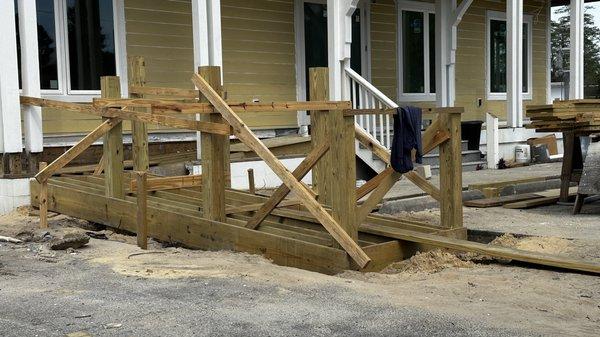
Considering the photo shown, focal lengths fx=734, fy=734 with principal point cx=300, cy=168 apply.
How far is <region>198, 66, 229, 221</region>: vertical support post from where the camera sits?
757 cm

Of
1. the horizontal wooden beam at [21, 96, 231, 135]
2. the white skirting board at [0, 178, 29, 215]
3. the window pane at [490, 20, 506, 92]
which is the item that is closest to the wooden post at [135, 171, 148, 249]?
the horizontal wooden beam at [21, 96, 231, 135]

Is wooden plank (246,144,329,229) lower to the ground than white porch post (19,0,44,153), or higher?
lower

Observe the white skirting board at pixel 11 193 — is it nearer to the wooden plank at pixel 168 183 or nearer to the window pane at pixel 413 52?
the wooden plank at pixel 168 183

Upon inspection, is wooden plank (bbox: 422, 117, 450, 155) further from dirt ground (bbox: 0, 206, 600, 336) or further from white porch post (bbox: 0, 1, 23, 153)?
white porch post (bbox: 0, 1, 23, 153)

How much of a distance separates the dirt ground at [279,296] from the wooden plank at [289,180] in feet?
0.77

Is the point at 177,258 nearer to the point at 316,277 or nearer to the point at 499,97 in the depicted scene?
the point at 316,277

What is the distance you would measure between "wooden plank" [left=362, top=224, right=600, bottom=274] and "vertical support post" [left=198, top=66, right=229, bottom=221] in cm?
159

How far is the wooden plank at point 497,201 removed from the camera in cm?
1012

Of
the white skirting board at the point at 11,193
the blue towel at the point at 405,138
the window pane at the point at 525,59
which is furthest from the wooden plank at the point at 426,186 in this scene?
the window pane at the point at 525,59

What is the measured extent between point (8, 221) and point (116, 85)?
2.23 meters

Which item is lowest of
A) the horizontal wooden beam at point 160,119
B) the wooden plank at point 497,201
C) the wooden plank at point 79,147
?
the wooden plank at point 497,201

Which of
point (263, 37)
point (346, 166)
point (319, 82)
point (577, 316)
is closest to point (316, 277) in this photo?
point (346, 166)

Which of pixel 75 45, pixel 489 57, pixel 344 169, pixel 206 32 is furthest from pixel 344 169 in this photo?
pixel 489 57

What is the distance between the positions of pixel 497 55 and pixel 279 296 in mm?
15614
